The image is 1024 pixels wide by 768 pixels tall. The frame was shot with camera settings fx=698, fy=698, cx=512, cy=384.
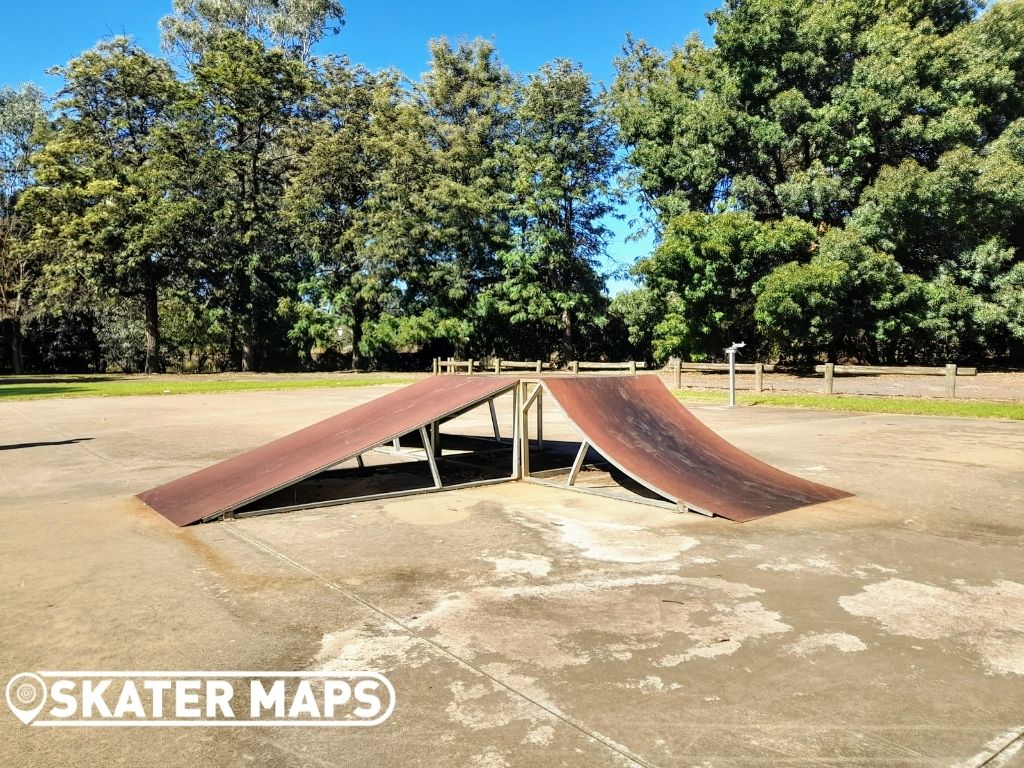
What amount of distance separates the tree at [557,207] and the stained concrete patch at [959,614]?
30.2 meters

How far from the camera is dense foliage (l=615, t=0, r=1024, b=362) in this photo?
2414cm

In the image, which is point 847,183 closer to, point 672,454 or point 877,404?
point 877,404

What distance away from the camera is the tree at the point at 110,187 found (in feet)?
108

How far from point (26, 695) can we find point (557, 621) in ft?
7.42

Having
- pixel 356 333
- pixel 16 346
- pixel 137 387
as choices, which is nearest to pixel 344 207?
pixel 356 333

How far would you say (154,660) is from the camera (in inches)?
120

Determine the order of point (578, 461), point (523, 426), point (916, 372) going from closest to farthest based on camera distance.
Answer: point (578, 461) → point (523, 426) → point (916, 372)

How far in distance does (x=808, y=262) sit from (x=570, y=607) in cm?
2653

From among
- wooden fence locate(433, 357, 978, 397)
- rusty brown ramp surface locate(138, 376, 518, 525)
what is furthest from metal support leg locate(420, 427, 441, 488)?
wooden fence locate(433, 357, 978, 397)

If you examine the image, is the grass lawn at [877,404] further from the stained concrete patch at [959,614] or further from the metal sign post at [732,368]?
the stained concrete patch at [959,614]

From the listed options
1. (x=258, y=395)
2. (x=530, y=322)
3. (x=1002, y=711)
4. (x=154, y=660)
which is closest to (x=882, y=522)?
(x=1002, y=711)

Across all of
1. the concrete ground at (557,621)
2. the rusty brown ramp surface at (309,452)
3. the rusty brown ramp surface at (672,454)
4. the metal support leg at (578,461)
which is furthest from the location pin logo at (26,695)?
the metal support leg at (578,461)

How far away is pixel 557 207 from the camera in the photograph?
34.1 meters

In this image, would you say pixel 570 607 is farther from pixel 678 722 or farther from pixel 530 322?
pixel 530 322
